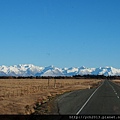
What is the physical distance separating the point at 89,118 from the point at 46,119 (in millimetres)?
2097

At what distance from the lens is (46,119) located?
616 inches

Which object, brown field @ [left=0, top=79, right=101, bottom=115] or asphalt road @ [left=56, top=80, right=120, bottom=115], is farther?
brown field @ [left=0, top=79, right=101, bottom=115]

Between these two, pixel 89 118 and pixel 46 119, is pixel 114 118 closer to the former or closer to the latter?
pixel 89 118

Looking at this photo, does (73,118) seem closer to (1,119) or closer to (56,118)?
(56,118)

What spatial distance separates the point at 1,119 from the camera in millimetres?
15555

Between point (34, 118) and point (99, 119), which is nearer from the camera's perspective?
point (99, 119)

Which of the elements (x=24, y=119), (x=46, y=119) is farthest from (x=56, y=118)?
(x=24, y=119)

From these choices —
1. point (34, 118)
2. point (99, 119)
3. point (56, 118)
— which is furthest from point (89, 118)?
point (34, 118)

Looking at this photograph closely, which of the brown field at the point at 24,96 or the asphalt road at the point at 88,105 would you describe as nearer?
the asphalt road at the point at 88,105

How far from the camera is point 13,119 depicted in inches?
620

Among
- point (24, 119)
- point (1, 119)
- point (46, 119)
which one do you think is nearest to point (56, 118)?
point (46, 119)

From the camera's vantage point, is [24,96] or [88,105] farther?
[24,96]

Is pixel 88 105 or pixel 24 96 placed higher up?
pixel 24 96

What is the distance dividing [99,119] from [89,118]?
0.54 meters
